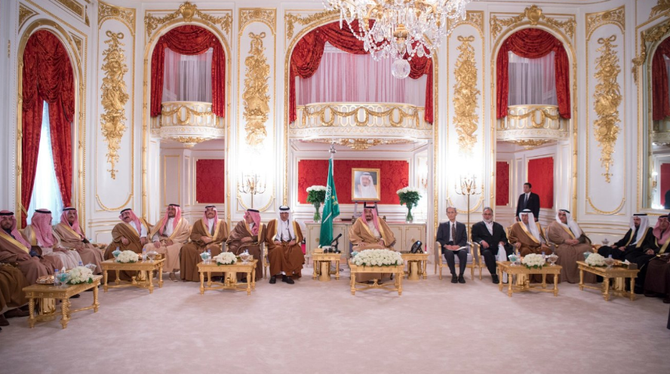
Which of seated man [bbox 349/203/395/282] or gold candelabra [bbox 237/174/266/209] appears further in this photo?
gold candelabra [bbox 237/174/266/209]

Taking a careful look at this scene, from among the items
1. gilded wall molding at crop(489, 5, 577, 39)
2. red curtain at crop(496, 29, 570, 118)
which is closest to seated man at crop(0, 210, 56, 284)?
red curtain at crop(496, 29, 570, 118)

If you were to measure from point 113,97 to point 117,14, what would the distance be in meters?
1.90

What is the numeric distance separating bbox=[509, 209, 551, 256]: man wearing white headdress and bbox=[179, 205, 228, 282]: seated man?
18.2ft

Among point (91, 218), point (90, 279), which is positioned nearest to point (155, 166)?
point (91, 218)

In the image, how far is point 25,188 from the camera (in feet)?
28.2

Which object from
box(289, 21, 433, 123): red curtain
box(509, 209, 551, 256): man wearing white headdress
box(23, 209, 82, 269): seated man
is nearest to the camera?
box(23, 209, 82, 269): seated man

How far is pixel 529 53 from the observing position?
11.8 metres

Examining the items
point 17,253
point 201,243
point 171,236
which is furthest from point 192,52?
point 17,253

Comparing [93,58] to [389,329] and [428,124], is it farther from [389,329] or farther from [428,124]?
[389,329]

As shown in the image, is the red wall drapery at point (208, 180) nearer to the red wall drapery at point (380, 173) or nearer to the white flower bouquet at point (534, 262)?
the red wall drapery at point (380, 173)

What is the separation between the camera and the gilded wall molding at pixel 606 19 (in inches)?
433

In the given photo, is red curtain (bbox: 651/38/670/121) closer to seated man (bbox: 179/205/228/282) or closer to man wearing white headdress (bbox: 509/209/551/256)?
man wearing white headdress (bbox: 509/209/551/256)

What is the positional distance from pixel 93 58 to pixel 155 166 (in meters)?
2.74

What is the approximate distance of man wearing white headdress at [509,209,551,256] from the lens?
30.4 feet
